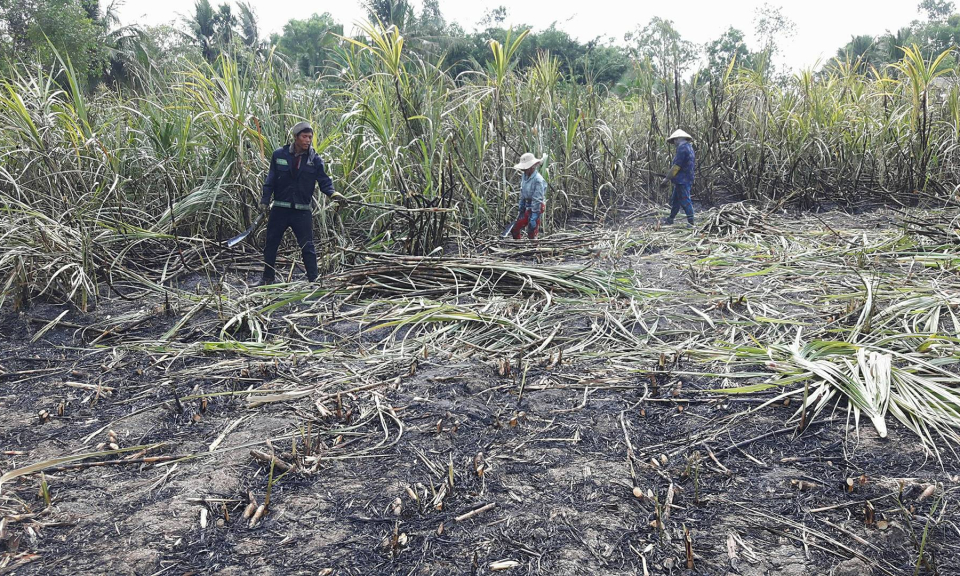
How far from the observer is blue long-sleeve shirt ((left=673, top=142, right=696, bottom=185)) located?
630 cm

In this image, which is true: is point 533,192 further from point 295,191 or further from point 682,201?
point 682,201

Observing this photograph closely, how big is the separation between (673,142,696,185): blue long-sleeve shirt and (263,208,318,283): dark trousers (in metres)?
3.89

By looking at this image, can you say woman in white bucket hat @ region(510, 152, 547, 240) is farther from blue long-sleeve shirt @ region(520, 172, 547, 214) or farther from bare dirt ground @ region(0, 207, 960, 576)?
bare dirt ground @ region(0, 207, 960, 576)

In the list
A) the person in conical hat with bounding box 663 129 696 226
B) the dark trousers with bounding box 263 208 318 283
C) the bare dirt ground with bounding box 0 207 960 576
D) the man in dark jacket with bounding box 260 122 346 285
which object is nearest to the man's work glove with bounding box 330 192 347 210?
the man in dark jacket with bounding box 260 122 346 285

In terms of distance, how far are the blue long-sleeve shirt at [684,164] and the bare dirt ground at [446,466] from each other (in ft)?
11.3

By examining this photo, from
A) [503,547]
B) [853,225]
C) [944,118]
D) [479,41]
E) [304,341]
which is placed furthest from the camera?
[479,41]

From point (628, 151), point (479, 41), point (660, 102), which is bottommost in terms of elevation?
point (628, 151)

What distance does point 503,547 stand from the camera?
1622 mm

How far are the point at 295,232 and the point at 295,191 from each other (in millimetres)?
284

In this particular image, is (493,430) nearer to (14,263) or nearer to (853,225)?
(14,263)

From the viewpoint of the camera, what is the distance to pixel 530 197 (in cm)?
512

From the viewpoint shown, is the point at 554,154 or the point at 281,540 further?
the point at 554,154

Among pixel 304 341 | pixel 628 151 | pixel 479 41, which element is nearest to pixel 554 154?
pixel 628 151

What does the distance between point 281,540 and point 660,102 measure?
281 inches
